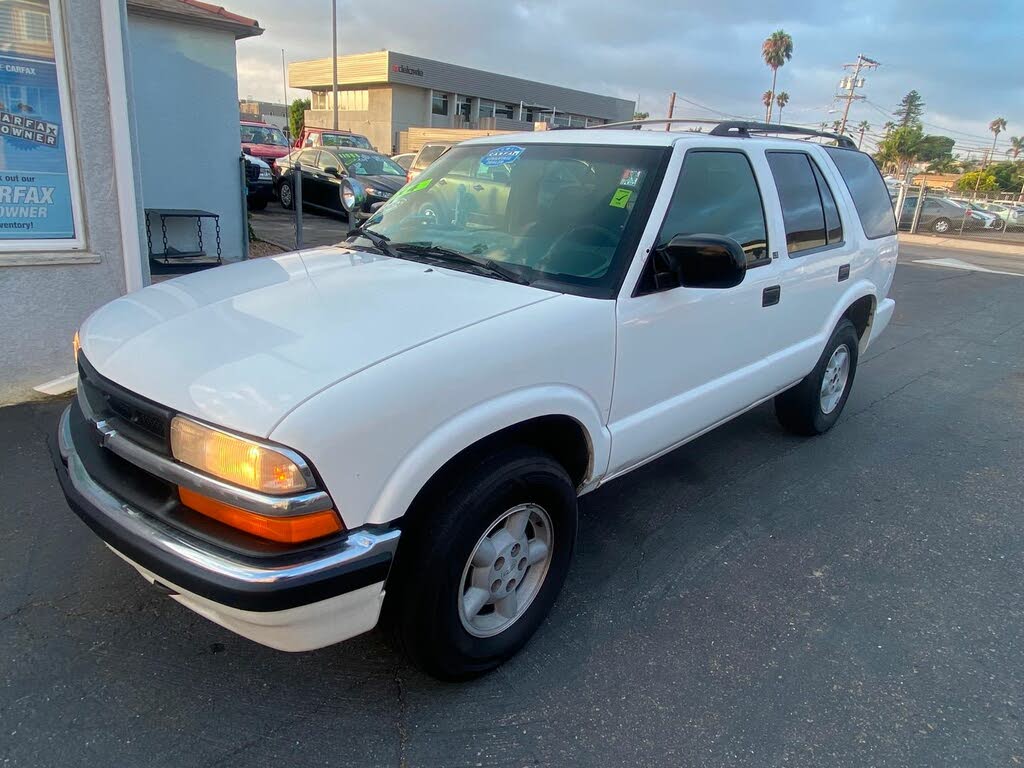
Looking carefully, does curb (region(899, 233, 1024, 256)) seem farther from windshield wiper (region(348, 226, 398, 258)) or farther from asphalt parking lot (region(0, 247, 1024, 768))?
windshield wiper (region(348, 226, 398, 258))

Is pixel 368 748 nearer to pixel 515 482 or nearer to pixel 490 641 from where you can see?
pixel 490 641

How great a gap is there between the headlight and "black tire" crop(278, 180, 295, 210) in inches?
595

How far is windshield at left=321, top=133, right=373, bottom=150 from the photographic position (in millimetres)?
18578

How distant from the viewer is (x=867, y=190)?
4.88 meters

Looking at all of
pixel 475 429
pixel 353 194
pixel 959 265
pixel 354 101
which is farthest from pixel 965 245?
pixel 354 101

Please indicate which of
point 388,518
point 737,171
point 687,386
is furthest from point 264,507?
point 737,171

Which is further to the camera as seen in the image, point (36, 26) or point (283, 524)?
point (36, 26)

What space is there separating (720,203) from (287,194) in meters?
14.7

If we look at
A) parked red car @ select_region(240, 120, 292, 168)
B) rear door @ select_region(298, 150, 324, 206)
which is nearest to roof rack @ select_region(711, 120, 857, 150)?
rear door @ select_region(298, 150, 324, 206)

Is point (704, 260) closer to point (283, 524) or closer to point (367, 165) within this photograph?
point (283, 524)

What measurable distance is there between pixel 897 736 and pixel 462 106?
184 ft

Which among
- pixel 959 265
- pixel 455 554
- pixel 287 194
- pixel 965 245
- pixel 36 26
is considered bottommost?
pixel 959 265

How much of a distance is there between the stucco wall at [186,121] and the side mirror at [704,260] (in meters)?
6.71

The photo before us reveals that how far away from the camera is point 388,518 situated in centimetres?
202
